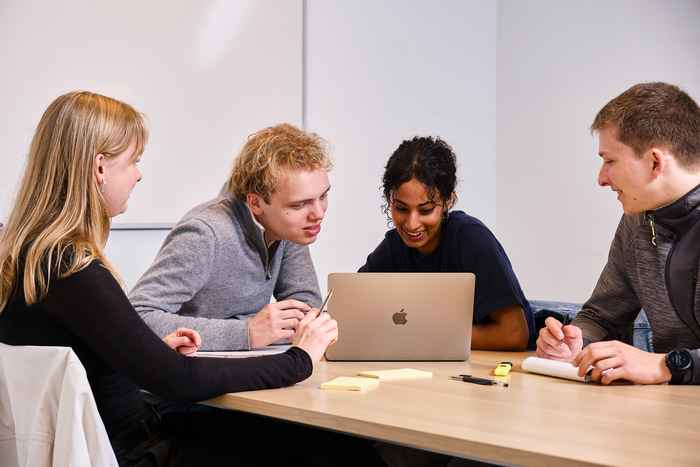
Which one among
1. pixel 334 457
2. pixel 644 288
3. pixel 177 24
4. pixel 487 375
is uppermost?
pixel 177 24

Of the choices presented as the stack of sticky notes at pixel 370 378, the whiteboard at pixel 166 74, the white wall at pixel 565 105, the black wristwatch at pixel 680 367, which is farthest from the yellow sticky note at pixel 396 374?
the white wall at pixel 565 105

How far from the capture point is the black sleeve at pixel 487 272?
259 centimetres

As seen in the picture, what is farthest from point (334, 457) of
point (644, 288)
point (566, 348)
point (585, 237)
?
point (585, 237)

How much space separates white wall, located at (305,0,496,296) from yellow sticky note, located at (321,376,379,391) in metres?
2.48

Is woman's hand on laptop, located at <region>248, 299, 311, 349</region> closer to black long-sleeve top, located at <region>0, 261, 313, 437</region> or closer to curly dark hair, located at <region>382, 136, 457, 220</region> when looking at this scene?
black long-sleeve top, located at <region>0, 261, 313, 437</region>

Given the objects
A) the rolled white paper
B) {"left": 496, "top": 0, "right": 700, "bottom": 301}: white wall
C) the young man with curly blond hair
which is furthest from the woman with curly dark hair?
{"left": 496, "top": 0, "right": 700, "bottom": 301}: white wall

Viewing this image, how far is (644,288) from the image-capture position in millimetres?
2359

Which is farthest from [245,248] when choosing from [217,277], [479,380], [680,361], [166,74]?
[166,74]

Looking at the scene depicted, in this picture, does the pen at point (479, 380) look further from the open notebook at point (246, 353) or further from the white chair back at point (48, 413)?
the white chair back at point (48, 413)

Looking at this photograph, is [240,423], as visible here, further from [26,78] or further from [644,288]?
[26,78]

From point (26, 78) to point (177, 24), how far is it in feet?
2.35

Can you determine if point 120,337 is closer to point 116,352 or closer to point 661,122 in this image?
point 116,352

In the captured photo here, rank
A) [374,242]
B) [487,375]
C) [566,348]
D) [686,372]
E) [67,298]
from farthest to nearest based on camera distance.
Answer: [374,242], [566,348], [487,375], [686,372], [67,298]

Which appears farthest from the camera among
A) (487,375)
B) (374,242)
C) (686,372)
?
(374,242)
